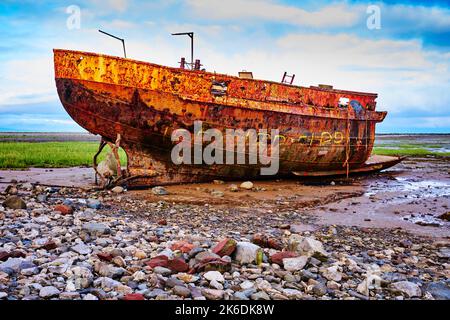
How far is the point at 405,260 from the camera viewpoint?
4336 mm

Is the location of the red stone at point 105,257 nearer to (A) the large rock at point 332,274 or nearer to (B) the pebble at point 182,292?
(B) the pebble at point 182,292

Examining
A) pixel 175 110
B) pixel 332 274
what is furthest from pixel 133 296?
pixel 175 110

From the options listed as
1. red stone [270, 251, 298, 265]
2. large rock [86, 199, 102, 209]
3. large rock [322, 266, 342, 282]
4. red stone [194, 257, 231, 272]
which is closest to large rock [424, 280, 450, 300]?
large rock [322, 266, 342, 282]

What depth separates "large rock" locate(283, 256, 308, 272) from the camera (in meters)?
3.62

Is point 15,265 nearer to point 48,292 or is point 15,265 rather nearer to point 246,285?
point 48,292

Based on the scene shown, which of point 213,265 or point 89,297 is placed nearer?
point 89,297

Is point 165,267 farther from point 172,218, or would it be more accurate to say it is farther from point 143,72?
point 143,72

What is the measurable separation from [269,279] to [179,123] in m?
6.32

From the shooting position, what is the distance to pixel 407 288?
330 centimetres
